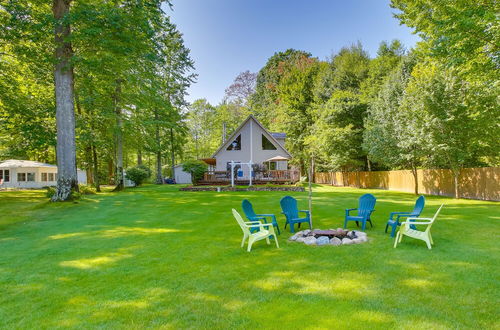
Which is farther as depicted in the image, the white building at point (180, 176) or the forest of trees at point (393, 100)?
the white building at point (180, 176)

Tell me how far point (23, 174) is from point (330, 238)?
32.5 m

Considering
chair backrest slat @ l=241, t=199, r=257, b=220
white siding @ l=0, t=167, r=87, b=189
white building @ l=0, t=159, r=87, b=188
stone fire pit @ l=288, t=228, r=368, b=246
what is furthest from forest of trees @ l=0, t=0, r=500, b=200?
chair backrest slat @ l=241, t=199, r=257, b=220

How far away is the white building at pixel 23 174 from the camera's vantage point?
86.0 ft

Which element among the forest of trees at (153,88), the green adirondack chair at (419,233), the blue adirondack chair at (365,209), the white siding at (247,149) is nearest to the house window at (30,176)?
the forest of trees at (153,88)

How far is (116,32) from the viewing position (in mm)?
12523

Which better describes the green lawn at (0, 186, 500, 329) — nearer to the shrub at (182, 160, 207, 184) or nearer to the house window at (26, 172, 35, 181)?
the shrub at (182, 160, 207, 184)

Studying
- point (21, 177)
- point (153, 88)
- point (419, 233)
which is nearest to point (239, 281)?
point (419, 233)

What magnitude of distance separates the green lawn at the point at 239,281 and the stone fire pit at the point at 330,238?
285 mm

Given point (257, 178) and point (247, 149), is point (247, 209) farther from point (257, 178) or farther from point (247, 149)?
point (247, 149)

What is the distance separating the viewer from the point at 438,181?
59.6ft

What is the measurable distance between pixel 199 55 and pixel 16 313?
106 ft

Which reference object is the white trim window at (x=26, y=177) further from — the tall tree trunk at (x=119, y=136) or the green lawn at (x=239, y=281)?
the green lawn at (x=239, y=281)

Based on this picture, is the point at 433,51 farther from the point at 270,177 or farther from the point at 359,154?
the point at 359,154

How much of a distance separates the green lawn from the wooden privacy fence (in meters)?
9.55
